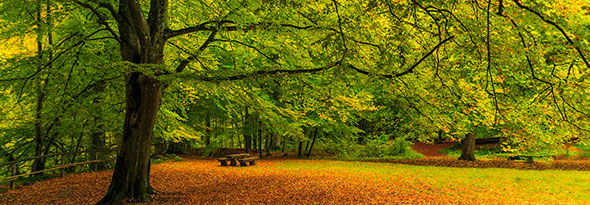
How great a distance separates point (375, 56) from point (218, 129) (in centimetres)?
1455

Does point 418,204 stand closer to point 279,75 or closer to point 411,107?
point 411,107

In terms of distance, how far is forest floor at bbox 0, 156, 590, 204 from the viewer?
837cm

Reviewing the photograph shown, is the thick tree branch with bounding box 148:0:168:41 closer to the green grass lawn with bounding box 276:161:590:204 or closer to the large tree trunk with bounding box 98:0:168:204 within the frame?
the large tree trunk with bounding box 98:0:168:204

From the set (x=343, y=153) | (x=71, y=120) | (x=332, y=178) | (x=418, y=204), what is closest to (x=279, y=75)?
(x=418, y=204)

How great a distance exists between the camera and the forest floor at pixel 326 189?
8367mm

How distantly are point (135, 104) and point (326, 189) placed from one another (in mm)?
5301

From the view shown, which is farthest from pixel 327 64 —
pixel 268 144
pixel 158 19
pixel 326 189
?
pixel 268 144

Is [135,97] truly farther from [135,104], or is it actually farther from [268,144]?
[268,144]

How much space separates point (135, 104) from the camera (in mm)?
7902

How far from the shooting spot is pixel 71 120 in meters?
10.9

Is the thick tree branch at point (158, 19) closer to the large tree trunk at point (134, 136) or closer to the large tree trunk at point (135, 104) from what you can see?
the large tree trunk at point (135, 104)

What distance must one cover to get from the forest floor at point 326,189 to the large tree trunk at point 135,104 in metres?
0.82

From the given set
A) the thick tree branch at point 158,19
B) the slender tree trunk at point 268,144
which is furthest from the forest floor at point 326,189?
the slender tree trunk at point 268,144

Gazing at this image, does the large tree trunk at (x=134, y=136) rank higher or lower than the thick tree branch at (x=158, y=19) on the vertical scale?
lower
